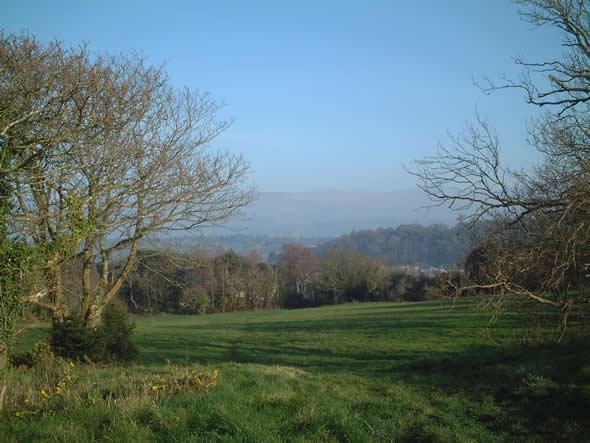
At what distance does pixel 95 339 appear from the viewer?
446 inches

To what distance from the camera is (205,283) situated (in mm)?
60875

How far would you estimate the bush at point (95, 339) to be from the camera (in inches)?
434

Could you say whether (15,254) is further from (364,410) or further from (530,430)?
(530,430)

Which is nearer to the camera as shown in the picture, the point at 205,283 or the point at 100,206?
the point at 100,206

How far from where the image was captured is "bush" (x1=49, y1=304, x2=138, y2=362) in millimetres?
11016

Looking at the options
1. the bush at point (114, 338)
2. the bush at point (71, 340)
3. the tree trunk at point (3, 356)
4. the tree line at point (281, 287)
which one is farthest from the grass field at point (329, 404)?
the tree line at point (281, 287)

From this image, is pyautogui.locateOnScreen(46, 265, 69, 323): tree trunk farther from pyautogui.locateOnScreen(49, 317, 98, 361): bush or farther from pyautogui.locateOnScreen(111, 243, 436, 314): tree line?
pyautogui.locateOnScreen(111, 243, 436, 314): tree line

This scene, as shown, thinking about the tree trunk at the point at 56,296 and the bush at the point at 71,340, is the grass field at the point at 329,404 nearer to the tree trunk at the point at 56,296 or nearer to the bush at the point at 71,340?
the bush at the point at 71,340

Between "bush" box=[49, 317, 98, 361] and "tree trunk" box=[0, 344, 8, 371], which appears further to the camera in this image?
"bush" box=[49, 317, 98, 361]

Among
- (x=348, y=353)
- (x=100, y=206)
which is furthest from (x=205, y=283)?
(x=100, y=206)

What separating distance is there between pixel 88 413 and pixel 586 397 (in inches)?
309

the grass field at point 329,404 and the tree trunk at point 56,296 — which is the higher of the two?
the tree trunk at point 56,296

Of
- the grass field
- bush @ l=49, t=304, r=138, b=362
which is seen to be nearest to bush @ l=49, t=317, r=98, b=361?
bush @ l=49, t=304, r=138, b=362

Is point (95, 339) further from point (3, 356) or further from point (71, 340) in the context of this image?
point (3, 356)
